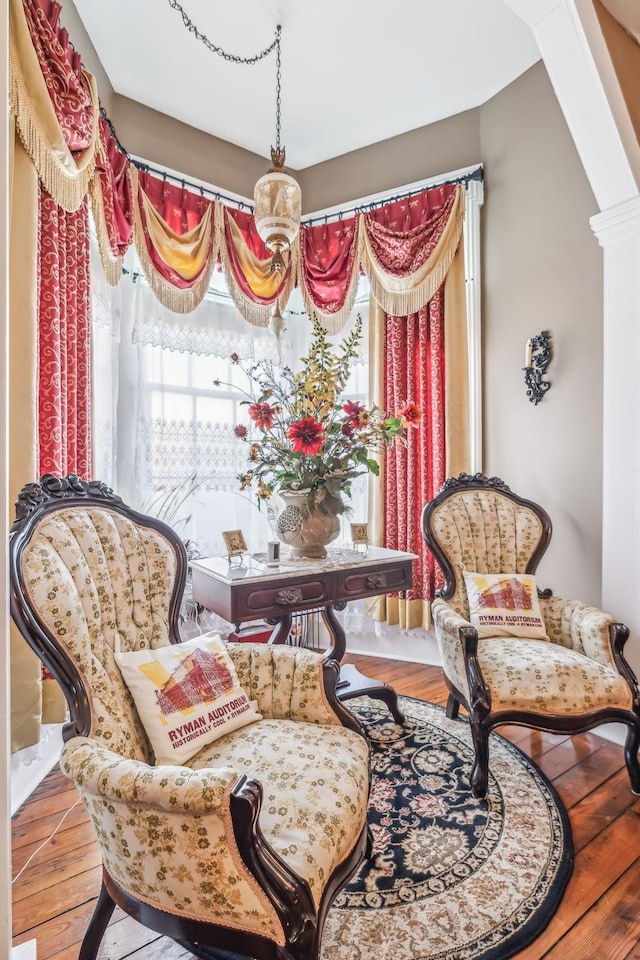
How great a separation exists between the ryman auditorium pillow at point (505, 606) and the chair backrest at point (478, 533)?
0.09 metres

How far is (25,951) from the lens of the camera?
1270 mm

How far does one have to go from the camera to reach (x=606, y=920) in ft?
4.50

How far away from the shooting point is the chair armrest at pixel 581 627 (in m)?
2.00

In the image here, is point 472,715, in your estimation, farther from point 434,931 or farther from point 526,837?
point 434,931

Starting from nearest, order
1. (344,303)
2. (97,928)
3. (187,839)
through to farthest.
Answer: (187,839), (97,928), (344,303)

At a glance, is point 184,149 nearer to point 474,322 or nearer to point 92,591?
point 474,322

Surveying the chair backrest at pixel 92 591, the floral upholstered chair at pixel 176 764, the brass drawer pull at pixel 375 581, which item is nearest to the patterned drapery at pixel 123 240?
the chair backrest at pixel 92 591

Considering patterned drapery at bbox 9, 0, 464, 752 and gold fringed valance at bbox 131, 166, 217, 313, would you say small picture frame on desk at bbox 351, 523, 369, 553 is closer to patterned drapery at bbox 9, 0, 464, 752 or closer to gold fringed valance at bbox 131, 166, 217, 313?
patterned drapery at bbox 9, 0, 464, 752

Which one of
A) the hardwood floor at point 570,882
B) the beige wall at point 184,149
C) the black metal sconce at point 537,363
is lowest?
the hardwood floor at point 570,882

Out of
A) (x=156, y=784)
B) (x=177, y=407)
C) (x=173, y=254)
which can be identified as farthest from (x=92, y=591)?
(x=173, y=254)

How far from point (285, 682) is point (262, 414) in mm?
1093

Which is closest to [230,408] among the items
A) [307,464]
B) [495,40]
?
[307,464]

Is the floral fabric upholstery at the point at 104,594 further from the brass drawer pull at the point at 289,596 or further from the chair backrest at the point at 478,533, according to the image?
the chair backrest at the point at 478,533

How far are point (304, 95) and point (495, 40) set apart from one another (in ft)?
3.19
